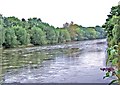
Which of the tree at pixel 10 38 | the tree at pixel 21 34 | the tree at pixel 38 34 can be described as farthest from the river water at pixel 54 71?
the tree at pixel 38 34

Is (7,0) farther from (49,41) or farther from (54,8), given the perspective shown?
(49,41)

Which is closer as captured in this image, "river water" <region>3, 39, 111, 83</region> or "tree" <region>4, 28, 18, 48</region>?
"river water" <region>3, 39, 111, 83</region>

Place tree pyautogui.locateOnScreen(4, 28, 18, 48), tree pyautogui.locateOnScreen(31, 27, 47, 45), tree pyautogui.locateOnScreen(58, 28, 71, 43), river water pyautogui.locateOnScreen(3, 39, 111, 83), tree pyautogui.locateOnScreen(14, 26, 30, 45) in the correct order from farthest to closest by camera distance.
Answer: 1. tree pyautogui.locateOnScreen(31, 27, 47, 45)
2. tree pyautogui.locateOnScreen(14, 26, 30, 45)
3. tree pyautogui.locateOnScreen(4, 28, 18, 48)
4. tree pyautogui.locateOnScreen(58, 28, 71, 43)
5. river water pyautogui.locateOnScreen(3, 39, 111, 83)

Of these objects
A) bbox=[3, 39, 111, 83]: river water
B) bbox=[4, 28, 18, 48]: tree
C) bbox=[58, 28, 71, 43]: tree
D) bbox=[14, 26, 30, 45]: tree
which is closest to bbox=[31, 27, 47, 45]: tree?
bbox=[14, 26, 30, 45]: tree

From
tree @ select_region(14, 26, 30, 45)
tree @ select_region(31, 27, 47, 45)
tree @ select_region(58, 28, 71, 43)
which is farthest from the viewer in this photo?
tree @ select_region(31, 27, 47, 45)

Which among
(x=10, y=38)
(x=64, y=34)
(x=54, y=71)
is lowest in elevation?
(x=54, y=71)

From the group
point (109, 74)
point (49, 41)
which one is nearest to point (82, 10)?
point (109, 74)

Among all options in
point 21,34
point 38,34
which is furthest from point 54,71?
point 21,34

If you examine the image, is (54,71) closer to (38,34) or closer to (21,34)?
(38,34)

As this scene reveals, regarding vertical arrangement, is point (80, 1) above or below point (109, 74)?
above

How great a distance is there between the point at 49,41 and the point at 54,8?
58.2 feet

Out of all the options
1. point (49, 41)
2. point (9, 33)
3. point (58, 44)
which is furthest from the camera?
point (49, 41)

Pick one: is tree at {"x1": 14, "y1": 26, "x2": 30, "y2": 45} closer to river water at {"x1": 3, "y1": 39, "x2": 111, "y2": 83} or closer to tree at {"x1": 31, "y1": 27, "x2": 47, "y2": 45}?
tree at {"x1": 31, "y1": 27, "x2": 47, "y2": 45}

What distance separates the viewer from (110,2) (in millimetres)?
5090
